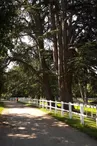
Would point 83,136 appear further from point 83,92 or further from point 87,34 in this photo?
point 83,92

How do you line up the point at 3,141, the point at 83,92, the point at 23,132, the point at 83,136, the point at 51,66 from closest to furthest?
the point at 3,141
the point at 83,136
the point at 23,132
the point at 51,66
the point at 83,92

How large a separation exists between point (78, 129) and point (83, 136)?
1933 millimetres

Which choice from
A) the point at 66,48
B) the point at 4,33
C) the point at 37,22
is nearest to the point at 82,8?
the point at 66,48

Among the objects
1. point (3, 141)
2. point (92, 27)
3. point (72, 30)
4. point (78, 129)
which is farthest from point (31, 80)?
point (3, 141)

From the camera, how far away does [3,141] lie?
10078 millimetres

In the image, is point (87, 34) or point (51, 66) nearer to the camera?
point (87, 34)

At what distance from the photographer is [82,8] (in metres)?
25.2

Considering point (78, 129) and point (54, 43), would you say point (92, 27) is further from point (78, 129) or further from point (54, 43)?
point (78, 129)

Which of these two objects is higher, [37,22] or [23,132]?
[37,22]

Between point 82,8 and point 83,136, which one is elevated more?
point 82,8

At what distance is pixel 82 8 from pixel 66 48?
12.2ft

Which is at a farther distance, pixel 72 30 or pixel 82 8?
pixel 72 30

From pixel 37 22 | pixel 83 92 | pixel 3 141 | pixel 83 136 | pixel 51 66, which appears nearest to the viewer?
pixel 3 141

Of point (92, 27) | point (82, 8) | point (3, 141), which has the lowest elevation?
point (3, 141)
